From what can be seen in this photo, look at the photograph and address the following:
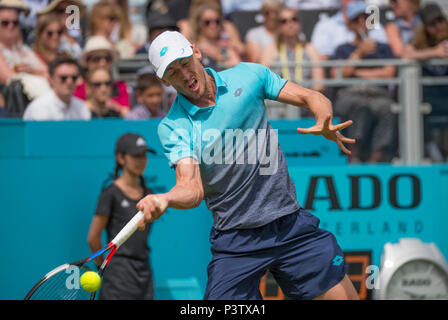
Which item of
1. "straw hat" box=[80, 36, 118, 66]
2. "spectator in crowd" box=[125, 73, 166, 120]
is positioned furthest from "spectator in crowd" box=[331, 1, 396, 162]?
"straw hat" box=[80, 36, 118, 66]

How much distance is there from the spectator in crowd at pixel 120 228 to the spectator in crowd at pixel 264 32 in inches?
85.9

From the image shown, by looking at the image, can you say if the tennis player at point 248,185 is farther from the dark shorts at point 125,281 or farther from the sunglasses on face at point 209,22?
the sunglasses on face at point 209,22

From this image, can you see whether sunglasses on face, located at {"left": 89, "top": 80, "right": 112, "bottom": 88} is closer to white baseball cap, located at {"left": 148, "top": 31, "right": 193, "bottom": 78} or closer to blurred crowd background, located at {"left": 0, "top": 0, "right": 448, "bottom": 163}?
blurred crowd background, located at {"left": 0, "top": 0, "right": 448, "bottom": 163}

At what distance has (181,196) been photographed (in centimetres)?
379

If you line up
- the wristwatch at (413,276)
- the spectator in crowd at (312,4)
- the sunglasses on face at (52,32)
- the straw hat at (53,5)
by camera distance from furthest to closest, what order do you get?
the spectator in crowd at (312,4), the straw hat at (53,5), the sunglasses on face at (52,32), the wristwatch at (413,276)

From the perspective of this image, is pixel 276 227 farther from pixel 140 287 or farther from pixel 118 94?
pixel 118 94

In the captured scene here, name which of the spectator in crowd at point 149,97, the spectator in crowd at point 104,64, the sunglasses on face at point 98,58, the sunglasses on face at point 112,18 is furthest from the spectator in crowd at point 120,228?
the sunglasses on face at point 112,18

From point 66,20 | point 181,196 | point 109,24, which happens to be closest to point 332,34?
point 109,24

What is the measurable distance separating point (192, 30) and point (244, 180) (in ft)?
12.1

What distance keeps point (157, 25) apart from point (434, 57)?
2.77 metres

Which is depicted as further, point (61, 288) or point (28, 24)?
point (28, 24)

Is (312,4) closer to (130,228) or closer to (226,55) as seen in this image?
(226,55)

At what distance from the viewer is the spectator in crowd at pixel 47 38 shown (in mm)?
7258

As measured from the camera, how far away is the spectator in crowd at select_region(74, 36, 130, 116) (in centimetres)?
720
